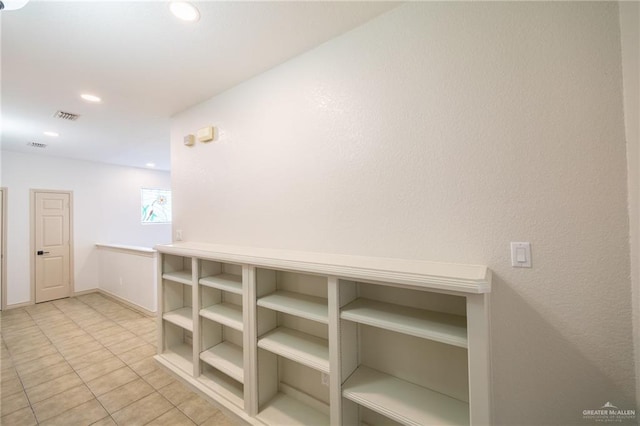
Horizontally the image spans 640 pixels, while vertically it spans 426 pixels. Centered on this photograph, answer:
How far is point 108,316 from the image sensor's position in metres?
3.87

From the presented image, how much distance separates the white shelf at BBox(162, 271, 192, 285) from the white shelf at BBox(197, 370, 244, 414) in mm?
833

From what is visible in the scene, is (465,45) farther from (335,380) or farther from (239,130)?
(335,380)

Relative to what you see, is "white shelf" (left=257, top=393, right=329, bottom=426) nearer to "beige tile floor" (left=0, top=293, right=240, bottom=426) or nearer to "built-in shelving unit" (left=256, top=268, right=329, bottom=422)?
"built-in shelving unit" (left=256, top=268, right=329, bottom=422)

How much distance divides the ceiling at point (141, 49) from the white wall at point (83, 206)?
6.71 feet

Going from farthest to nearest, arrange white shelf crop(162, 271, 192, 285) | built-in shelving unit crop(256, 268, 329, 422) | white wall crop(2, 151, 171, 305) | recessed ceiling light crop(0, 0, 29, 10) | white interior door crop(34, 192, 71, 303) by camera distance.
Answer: white interior door crop(34, 192, 71, 303)
white wall crop(2, 151, 171, 305)
white shelf crop(162, 271, 192, 285)
built-in shelving unit crop(256, 268, 329, 422)
recessed ceiling light crop(0, 0, 29, 10)

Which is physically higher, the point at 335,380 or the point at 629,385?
the point at 629,385

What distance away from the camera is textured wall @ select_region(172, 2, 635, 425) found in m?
1.07

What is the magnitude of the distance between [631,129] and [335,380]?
177 cm

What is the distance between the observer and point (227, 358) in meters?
2.14

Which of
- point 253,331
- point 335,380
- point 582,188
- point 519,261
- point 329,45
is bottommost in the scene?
point 335,380

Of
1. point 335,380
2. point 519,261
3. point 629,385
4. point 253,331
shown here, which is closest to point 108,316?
point 253,331

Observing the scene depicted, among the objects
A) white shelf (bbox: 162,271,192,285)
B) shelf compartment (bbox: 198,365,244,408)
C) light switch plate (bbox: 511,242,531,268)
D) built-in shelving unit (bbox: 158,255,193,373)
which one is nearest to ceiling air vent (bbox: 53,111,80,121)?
built-in shelving unit (bbox: 158,255,193,373)

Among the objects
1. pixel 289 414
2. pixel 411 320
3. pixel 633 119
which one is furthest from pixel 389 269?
pixel 289 414

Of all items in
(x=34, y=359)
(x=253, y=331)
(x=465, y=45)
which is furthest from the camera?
(x=34, y=359)
